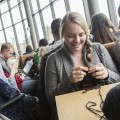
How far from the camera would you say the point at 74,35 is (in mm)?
2180

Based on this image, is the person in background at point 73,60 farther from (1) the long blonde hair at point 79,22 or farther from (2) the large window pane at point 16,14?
(2) the large window pane at point 16,14

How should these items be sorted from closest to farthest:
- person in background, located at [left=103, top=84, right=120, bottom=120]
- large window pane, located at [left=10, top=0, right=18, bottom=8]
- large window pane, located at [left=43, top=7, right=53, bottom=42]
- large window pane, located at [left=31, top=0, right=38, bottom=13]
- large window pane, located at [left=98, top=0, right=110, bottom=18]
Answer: person in background, located at [left=103, top=84, right=120, bottom=120], large window pane, located at [left=98, top=0, right=110, bottom=18], large window pane, located at [left=43, top=7, right=53, bottom=42], large window pane, located at [left=31, top=0, right=38, bottom=13], large window pane, located at [left=10, top=0, right=18, bottom=8]

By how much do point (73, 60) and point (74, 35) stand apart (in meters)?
0.20

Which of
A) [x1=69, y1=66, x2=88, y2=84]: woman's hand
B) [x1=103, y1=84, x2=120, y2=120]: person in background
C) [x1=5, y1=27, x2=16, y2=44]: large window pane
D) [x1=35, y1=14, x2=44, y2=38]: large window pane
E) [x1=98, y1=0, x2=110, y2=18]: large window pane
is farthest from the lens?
[x1=5, y1=27, x2=16, y2=44]: large window pane

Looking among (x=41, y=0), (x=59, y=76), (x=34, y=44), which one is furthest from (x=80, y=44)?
(x=34, y=44)

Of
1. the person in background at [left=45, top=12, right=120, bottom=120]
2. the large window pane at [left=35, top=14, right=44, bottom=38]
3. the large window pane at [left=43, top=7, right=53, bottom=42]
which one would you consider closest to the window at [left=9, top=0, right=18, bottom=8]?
the large window pane at [left=35, top=14, right=44, bottom=38]

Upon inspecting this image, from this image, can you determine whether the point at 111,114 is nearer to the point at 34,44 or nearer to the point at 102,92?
the point at 102,92

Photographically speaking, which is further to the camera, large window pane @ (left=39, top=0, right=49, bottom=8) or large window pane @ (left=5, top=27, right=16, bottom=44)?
large window pane @ (left=5, top=27, right=16, bottom=44)

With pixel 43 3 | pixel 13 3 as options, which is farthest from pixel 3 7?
pixel 43 3

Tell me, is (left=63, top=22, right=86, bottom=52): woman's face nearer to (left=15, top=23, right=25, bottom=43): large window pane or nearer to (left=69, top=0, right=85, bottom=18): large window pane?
(left=69, top=0, right=85, bottom=18): large window pane

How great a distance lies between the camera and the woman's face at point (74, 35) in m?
2.16

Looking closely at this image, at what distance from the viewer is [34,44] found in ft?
41.8

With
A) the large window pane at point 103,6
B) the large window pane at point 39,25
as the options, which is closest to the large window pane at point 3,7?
the large window pane at point 39,25

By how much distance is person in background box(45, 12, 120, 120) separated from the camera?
81.5 inches
